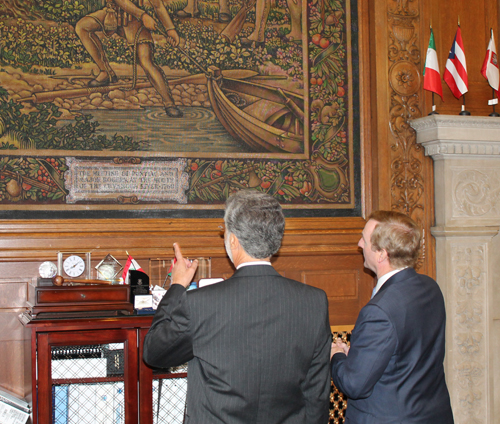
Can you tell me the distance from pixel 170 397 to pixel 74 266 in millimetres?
1023

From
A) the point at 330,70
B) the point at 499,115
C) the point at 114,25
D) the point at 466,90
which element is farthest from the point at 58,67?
the point at 499,115

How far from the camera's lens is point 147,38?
3602 millimetres

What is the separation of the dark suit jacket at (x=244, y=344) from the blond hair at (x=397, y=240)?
1.58 feet

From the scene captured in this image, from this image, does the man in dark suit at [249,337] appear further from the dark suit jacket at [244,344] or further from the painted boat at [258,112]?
the painted boat at [258,112]

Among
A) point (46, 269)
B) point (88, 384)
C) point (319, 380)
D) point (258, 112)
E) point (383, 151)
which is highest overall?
point (258, 112)

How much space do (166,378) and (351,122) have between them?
230 centimetres

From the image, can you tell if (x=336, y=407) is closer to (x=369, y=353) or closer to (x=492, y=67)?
(x=369, y=353)

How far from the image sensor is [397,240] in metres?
2.23

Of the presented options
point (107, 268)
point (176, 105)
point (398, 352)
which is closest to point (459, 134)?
point (176, 105)

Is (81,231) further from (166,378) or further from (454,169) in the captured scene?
(454,169)

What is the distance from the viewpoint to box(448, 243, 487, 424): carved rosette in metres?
3.84

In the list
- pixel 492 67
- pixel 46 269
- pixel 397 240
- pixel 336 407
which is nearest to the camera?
pixel 397 240

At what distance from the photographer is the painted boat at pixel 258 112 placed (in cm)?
373

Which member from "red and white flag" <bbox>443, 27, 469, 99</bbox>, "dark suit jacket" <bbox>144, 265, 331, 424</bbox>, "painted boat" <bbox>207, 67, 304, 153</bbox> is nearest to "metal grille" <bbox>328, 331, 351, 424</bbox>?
"dark suit jacket" <bbox>144, 265, 331, 424</bbox>
